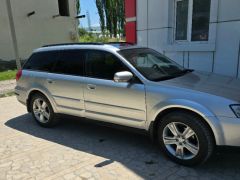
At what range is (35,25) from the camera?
1844 centimetres

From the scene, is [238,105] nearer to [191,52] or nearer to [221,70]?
[221,70]

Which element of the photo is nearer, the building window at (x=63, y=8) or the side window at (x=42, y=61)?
the side window at (x=42, y=61)

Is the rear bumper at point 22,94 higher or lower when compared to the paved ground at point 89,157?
higher

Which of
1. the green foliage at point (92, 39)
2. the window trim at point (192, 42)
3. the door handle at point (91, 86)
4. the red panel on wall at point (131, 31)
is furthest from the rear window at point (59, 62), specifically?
the green foliage at point (92, 39)

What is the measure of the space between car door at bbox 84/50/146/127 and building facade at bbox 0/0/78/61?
13.0m

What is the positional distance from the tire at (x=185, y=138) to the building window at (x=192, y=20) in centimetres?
388

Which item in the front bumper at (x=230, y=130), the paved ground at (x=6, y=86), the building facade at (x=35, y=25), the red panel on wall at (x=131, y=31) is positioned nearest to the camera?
the front bumper at (x=230, y=130)

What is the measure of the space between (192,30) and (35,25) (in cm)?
1428

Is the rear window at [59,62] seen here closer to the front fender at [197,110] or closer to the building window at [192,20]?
the front fender at [197,110]

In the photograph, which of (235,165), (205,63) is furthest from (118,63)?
(205,63)

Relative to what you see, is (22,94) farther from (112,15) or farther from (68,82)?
(112,15)

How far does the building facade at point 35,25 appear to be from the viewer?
54.1 ft

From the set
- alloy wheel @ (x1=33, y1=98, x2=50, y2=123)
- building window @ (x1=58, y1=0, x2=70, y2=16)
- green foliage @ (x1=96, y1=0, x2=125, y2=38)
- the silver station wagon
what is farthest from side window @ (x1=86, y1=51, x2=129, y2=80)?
green foliage @ (x1=96, y1=0, x2=125, y2=38)

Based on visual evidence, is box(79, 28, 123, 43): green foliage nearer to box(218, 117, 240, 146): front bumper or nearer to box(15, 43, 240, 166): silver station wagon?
box(15, 43, 240, 166): silver station wagon
